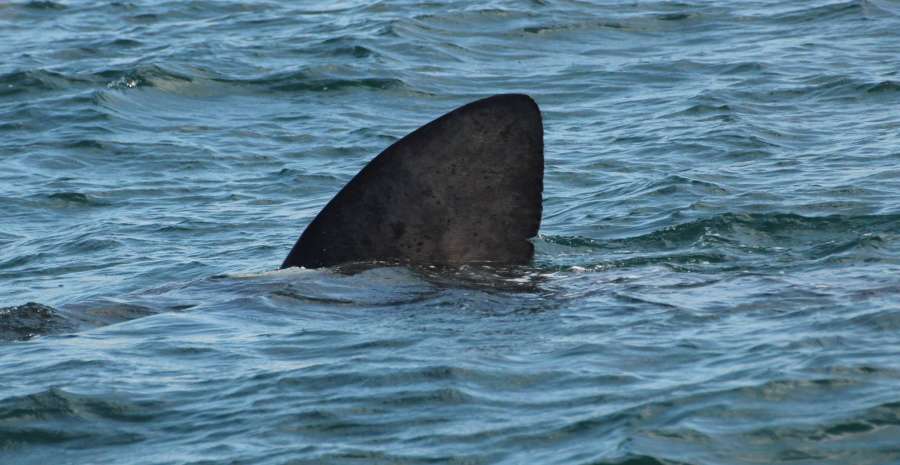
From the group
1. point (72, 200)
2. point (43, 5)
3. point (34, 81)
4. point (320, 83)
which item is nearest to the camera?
point (72, 200)

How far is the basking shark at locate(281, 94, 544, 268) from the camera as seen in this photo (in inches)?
316

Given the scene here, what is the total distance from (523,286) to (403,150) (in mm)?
938

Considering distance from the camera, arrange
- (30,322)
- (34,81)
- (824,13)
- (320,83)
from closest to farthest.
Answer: (30,322) < (320,83) < (34,81) < (824,13)

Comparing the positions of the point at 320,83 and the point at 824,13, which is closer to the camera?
the point at 320,83

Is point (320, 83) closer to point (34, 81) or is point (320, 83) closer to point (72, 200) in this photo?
point (34, 81)

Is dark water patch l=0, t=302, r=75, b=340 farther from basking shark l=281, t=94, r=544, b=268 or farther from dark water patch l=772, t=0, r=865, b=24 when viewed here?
dark water patch l=772, t=0, r=865, b=24

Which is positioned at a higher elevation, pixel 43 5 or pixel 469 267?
pixel 469 267

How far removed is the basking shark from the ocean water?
147mm

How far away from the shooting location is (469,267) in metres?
8.16

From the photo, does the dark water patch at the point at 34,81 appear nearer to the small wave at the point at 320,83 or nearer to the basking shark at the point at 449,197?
the small wave at the point at 320,83

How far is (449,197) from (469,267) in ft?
1.25

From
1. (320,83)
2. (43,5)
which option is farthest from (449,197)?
(43,5)

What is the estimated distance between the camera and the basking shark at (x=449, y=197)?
8.04 metres

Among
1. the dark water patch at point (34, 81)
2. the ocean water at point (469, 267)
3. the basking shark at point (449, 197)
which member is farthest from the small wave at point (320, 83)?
the basking shark at point (449, 197)
